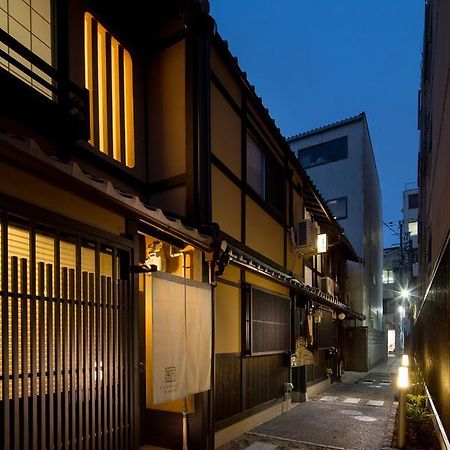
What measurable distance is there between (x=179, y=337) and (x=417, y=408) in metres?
7.17

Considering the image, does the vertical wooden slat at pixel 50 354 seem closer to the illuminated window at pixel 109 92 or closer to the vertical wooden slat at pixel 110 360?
the vertical wooden slat at pixel 110 360

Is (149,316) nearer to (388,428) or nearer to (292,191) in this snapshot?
(388,428)

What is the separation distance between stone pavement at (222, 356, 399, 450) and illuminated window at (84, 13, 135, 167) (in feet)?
23.2

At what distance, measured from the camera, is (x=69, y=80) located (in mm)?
6469

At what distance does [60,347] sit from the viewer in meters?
4.46

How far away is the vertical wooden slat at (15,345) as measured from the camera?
12.7 feet

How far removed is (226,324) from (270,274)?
6.68 feet

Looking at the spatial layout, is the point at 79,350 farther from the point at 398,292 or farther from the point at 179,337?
the point at 398,292

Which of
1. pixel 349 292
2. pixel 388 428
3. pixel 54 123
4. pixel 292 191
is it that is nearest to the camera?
pixel 54 123

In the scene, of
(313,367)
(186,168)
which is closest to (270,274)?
(186,168)

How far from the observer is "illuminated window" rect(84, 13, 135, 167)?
25.0 feet

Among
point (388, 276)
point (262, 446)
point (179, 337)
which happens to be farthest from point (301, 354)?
point (388, 276)

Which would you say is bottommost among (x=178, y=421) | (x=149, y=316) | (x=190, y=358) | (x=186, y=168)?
(x=178, y=421)

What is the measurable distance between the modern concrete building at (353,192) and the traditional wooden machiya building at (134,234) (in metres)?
14.7
